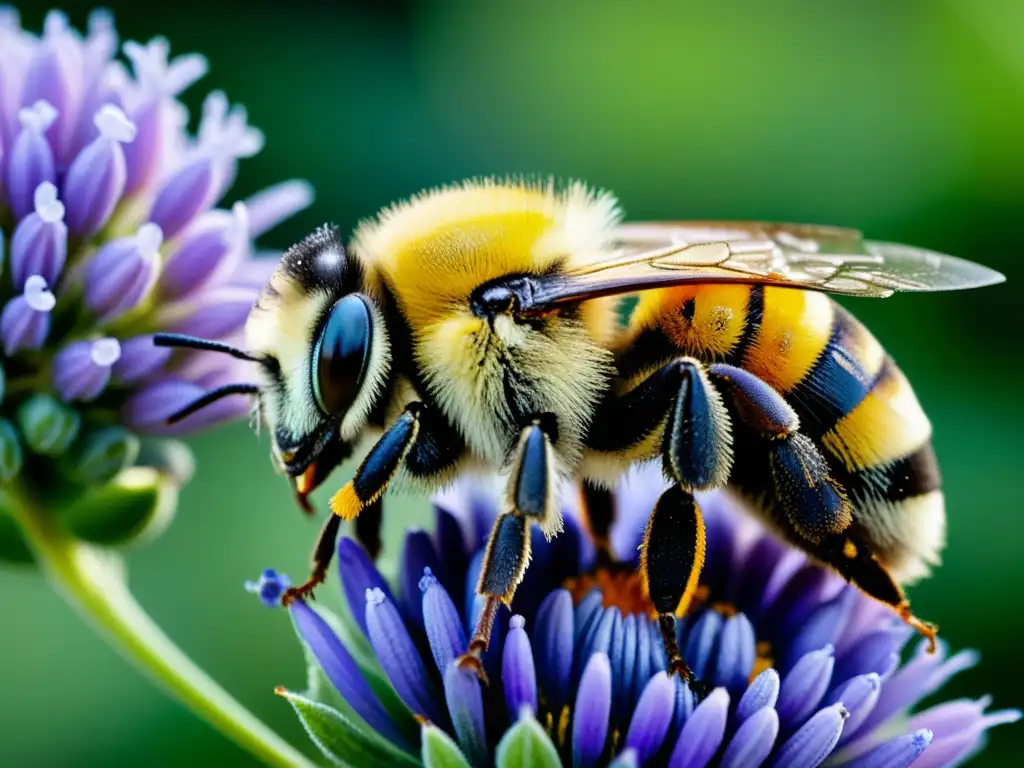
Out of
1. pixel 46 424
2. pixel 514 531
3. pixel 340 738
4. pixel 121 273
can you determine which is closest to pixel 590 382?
pixel 514 531

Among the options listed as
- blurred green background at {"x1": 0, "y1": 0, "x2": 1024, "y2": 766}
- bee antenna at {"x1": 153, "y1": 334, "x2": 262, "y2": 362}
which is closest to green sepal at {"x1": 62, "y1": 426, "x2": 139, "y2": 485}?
bee antenna at {"x1": 153, "y1": 334, "x2": 262, "y2": 362}

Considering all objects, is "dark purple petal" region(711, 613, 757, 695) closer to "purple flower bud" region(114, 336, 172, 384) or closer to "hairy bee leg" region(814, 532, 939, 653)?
"hairy bee leg" region(814, 532, 939, 653)

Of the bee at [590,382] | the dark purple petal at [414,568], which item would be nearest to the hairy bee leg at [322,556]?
the bee at [590,382]

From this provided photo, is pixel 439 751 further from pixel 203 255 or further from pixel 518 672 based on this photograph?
pixel 203 255

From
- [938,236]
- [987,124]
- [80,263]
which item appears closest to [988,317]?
[938,236]

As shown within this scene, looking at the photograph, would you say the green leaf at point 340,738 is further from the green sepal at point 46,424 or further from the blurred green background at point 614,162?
the blurred green background at point 614,162

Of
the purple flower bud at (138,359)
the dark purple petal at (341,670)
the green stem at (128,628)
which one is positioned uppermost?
the purple flower bud at (138,359)
